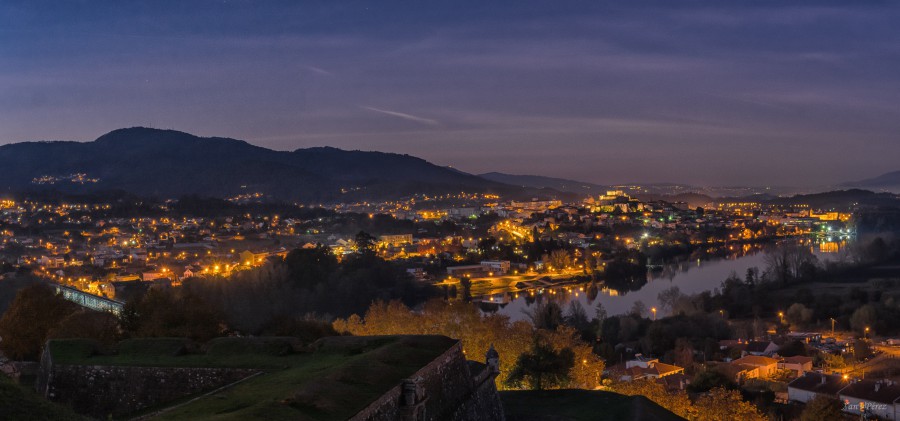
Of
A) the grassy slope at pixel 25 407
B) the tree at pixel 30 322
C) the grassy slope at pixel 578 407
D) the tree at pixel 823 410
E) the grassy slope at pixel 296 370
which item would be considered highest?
the grassy slope at pixel 25 407

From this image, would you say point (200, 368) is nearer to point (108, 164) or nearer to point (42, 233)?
point (42, 233)

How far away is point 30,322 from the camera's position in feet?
51.1

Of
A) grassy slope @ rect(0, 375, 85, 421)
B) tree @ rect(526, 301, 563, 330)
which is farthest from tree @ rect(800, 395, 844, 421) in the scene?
grassy slope @ rect(0, 375, 85, 421)

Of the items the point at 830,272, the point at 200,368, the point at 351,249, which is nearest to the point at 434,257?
the point at 351,249

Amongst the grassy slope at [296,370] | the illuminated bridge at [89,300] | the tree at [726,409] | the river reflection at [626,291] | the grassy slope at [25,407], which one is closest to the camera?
the grassy slope at [25,407]

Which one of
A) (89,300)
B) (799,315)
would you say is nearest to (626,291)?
(799,315)

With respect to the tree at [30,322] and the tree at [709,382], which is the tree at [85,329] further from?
the tree at [709,382]

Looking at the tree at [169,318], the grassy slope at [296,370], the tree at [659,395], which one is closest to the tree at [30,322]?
the tree at [169,318]

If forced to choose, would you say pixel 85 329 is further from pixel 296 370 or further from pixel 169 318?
pixel 296 370

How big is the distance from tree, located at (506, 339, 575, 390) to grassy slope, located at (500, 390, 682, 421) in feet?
1.65

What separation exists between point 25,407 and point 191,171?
125m

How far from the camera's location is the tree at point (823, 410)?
50.9ft

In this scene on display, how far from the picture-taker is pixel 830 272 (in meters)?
44.4

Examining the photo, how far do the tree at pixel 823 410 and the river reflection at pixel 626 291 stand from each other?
683 inches
